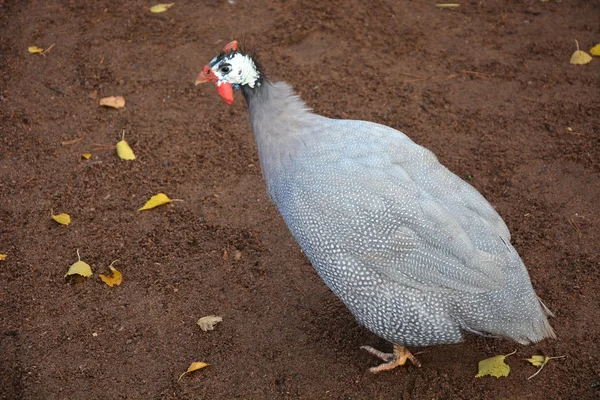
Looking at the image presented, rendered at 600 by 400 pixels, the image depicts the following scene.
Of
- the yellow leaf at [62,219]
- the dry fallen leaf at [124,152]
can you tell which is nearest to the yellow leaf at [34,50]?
the dry fallen leaf at [124,152]

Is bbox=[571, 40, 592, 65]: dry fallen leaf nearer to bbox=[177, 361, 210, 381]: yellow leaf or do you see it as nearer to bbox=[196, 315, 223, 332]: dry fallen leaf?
bbox=[196, 315, 223, 332]: dry fallen leaf

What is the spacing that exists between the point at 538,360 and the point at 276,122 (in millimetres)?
1635

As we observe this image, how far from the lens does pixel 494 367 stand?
10.1 ft

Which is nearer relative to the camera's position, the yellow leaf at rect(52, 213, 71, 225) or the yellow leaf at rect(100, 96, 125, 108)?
the yellow leaf at rect(52, 213, 71, 225)

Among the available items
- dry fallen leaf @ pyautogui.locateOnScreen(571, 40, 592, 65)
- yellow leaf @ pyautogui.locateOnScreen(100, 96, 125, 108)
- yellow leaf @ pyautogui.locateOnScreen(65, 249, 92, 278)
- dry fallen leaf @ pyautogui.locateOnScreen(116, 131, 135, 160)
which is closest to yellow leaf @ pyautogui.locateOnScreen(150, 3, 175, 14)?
yellow leaf @ pyautogui.locateOnScreen(100, 96, 125, 108)

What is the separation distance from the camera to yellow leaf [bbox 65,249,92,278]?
3.60 metres

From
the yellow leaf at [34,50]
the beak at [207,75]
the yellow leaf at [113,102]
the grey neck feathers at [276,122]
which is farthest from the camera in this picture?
the yellow leaf at [34,50]

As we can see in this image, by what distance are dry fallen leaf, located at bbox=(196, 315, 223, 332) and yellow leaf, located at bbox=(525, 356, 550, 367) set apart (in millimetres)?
1518

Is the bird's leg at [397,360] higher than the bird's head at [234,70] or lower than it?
lower

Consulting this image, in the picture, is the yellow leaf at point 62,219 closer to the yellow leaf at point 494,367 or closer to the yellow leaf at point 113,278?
the yellow leaf at point 113,278

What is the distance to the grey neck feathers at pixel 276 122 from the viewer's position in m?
2.99

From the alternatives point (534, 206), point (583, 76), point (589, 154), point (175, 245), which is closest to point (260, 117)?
point (175, 245)

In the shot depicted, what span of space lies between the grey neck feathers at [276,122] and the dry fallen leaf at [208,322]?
0.83 m

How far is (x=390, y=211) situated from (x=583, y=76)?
2806mm
